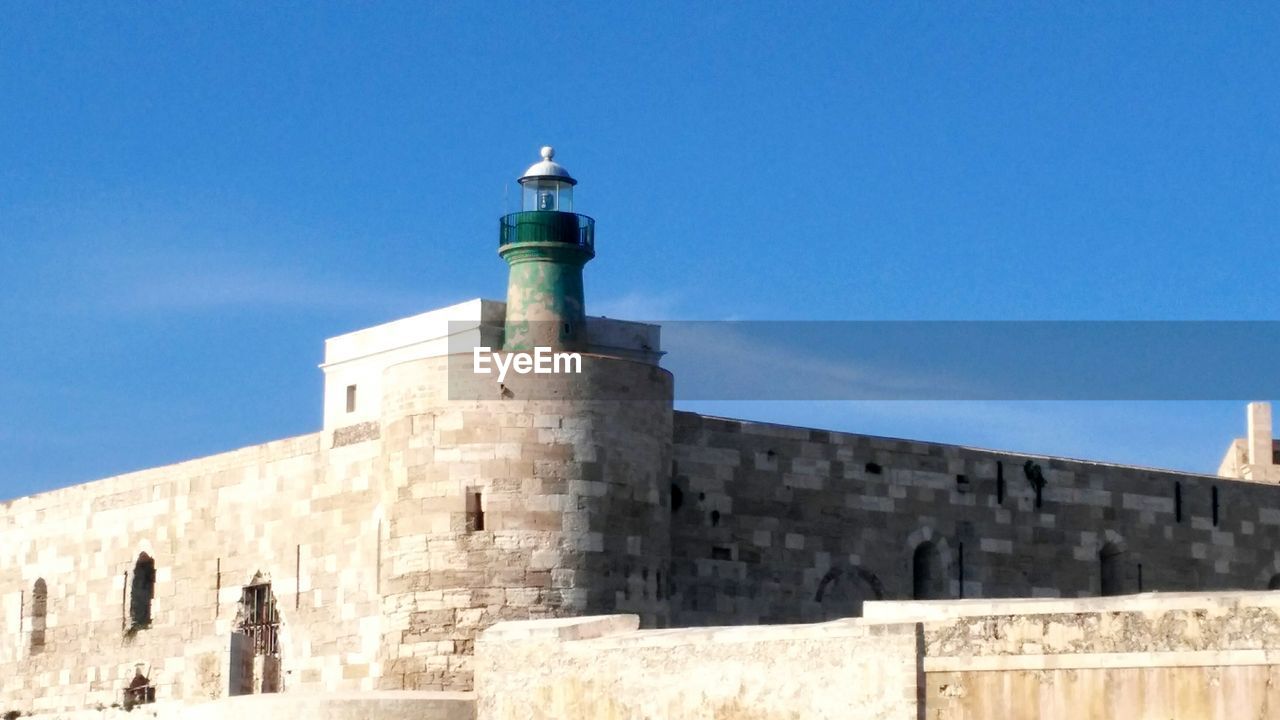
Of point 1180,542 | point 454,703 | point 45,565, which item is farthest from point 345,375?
point 454,703

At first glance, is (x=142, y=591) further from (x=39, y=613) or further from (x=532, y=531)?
(x=532, y=531)

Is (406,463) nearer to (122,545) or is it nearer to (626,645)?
(626,645)

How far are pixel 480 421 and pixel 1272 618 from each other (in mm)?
10537

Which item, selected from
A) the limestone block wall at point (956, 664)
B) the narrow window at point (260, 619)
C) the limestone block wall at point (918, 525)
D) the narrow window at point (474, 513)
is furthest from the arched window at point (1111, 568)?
the limestone block wall at point (956, 664)

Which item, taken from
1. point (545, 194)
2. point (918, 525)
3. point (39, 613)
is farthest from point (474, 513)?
point (39, 613)

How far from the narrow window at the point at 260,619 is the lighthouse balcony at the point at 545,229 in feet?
22.1

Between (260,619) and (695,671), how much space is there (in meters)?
11.0

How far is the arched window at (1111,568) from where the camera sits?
33688 mm

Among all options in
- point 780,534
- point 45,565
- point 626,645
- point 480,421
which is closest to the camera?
point 626,645

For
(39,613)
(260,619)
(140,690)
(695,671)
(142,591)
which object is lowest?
(140,690)

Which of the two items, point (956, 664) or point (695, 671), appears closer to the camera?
point (956, 664)

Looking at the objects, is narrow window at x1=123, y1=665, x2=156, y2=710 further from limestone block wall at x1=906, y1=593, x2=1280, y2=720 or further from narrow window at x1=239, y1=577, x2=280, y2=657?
limestone block wall at x1=906, y1=593, x2=1280, y2=720

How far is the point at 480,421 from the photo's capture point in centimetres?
2798

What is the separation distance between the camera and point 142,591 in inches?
1393
